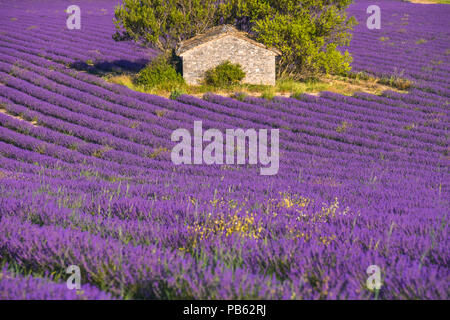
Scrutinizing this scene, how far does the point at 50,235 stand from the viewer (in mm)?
3076

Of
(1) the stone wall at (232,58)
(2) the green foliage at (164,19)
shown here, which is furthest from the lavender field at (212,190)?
(2) the green foliage at (164,19)

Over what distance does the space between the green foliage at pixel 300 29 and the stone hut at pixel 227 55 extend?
28.6 inches

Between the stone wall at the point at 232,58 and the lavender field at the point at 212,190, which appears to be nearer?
the lavender field at the point at 212,190

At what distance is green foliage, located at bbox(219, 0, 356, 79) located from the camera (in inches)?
688

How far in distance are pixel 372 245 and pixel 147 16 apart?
16187 mm

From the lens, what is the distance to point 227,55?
17469 mm

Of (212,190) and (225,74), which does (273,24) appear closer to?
(225,74)

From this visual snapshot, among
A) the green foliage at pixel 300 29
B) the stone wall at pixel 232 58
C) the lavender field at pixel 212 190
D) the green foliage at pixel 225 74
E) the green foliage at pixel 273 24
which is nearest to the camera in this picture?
the lavender field at pixel 212 190

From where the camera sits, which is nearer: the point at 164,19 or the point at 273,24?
the point at 273,24

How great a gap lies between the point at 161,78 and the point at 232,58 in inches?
126

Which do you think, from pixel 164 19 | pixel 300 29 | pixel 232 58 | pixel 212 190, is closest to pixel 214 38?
pixel 232 58

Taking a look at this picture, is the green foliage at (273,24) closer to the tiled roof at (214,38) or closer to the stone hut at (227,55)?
the tiled roof at (214,38)

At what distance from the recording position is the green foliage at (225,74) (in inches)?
674
